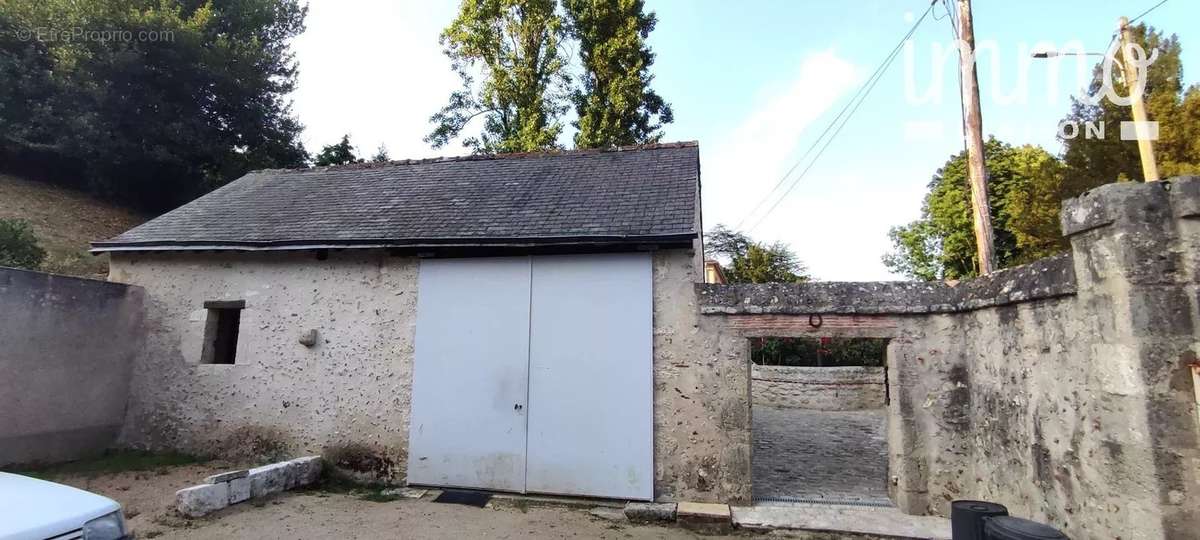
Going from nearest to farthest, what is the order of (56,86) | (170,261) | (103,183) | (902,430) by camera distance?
(902,430), (170,261), (56,86), (103,183)

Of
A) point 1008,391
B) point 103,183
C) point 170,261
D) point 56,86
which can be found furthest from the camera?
point 103,183

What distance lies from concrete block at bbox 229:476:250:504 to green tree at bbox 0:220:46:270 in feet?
29.1

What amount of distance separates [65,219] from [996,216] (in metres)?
30.7

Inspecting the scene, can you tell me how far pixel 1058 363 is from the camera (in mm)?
4406

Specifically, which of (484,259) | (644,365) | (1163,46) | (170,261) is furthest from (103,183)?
(1163,46)

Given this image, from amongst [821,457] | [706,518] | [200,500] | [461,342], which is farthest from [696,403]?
[200,500]

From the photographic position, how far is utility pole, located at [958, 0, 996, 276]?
8.32m

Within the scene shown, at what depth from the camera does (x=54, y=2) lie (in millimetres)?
16375

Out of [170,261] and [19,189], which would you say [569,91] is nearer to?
[170,261]

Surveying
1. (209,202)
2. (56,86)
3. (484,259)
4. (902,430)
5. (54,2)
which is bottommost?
(902,430)

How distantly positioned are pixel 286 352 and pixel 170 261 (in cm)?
272

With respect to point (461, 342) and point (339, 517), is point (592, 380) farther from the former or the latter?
point (339, 517)

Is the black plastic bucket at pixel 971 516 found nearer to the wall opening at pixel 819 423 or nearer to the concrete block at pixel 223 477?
the wall opening at pixel 819 423

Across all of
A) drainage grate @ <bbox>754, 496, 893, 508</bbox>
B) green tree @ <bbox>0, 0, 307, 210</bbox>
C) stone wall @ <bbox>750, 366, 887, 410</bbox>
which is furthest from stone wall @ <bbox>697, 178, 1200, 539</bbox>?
green tree @ <bbox>0, 0, 307, 210</bbox>
